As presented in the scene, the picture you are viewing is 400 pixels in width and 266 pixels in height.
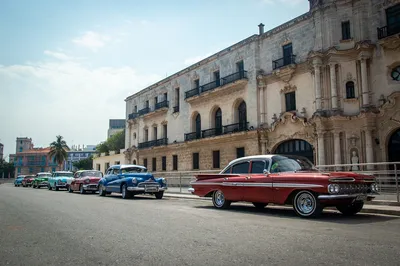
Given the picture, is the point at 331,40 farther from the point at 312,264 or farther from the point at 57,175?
the point at 57,175

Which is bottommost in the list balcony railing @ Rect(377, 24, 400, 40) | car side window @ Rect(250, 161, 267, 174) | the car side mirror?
the car side mirror

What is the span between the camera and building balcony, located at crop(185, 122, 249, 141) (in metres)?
27.1

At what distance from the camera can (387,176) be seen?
425 inches

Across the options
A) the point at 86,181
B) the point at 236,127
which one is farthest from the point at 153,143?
the point at 86,181

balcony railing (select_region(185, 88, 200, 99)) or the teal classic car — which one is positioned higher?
balcony railing (select_region(185, 88, 200, 99))

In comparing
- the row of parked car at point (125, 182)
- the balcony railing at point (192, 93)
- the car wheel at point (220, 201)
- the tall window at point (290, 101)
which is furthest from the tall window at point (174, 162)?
the car wheel at point (220, 201)

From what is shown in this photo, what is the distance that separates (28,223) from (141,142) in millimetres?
34940

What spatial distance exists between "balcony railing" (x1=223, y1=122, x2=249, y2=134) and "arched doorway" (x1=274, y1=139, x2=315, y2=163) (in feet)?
11.0

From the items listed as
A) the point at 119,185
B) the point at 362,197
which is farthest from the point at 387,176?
the point at 119,185

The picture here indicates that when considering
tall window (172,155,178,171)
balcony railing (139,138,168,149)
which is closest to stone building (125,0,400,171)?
tall window (172,155,178,171)

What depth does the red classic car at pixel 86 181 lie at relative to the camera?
2145 centimetres

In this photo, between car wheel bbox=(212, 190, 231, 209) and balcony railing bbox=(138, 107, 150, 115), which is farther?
balcony railing bbox=(138, 107, 150, 115)

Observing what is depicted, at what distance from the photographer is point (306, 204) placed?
28.4 ft

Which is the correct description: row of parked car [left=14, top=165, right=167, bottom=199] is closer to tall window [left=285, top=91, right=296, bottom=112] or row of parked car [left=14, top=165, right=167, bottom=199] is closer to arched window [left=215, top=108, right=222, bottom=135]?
tall window [left=285, top=91, right=296, bottom=112]
